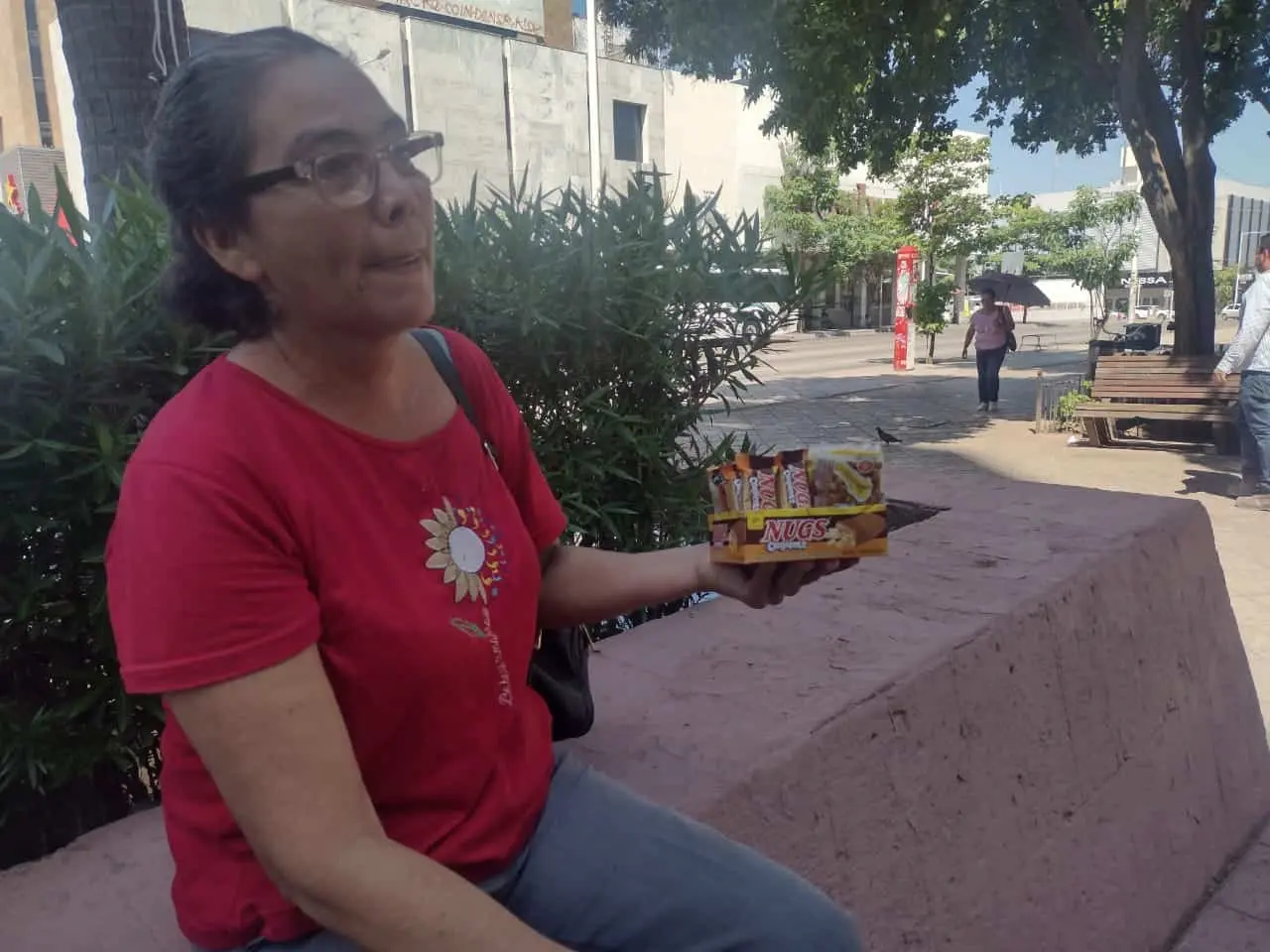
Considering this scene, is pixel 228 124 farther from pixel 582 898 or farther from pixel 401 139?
pixel 582 898

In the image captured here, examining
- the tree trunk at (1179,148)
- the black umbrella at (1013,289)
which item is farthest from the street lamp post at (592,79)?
the tree trunk at (1179,148)

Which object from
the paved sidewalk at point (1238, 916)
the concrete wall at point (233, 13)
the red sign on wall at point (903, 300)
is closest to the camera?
the paved sidewalk at point (1238, 916)

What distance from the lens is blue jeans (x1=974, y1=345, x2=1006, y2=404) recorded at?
12586mm

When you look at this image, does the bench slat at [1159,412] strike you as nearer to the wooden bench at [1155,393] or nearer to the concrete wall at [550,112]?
the wooden bench at [1155,393]

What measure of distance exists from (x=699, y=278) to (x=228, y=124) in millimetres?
1919

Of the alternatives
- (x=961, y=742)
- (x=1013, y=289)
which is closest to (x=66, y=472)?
(x=961, y=742)

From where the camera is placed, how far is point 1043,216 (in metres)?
33.5

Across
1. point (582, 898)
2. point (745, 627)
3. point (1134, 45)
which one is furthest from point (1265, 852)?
point (1134, 45)

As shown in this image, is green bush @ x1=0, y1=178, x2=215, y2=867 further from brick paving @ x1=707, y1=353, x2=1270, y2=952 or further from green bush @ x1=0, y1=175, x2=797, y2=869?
brick paving @ x1=707, y1=353, x2=1270, y2=952

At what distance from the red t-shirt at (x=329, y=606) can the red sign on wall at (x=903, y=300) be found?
18981 mm

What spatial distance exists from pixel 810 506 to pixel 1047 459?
850cm

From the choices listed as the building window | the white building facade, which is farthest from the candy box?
the building window

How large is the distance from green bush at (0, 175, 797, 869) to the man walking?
5364 mm

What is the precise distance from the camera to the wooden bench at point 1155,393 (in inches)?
349
